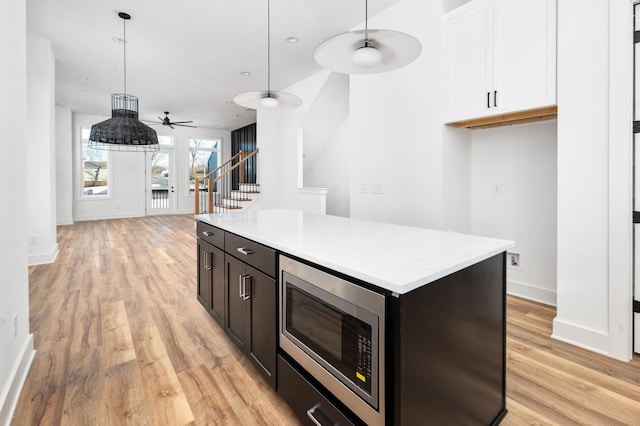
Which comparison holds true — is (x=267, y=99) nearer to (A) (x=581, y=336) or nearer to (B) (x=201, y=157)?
(A) (x=581, y=336)

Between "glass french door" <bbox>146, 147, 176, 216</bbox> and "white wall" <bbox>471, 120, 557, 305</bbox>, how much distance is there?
9586 millimetres

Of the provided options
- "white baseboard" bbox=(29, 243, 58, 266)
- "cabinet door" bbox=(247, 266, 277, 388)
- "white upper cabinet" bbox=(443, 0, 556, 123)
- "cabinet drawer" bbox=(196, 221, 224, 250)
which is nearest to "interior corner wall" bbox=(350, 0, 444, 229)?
"white upper cabinet" bbox=(443, 0, 556, 123)

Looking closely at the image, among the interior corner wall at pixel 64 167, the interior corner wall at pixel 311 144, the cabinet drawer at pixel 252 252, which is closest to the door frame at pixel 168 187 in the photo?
the interior corner wall at pixel 64 167

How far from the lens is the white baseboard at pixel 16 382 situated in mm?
1510

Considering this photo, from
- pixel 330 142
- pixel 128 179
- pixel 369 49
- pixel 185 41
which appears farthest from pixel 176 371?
pixel 128 179

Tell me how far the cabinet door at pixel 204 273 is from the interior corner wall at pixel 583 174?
2668 mm

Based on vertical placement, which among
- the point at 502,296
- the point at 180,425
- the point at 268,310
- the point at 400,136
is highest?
the point at 400,136

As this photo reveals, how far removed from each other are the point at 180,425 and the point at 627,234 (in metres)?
2.87

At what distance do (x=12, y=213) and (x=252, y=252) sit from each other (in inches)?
52.7

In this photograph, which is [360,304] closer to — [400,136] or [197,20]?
[400,136]

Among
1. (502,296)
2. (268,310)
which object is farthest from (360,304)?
(502,296)

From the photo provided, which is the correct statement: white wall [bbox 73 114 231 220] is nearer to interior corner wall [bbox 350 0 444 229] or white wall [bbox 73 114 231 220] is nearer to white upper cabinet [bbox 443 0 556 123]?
interior corner wall [bbox 350 0 444 229]

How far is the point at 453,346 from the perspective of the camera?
122 centimetres

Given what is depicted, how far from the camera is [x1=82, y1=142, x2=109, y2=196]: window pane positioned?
9.08 m
